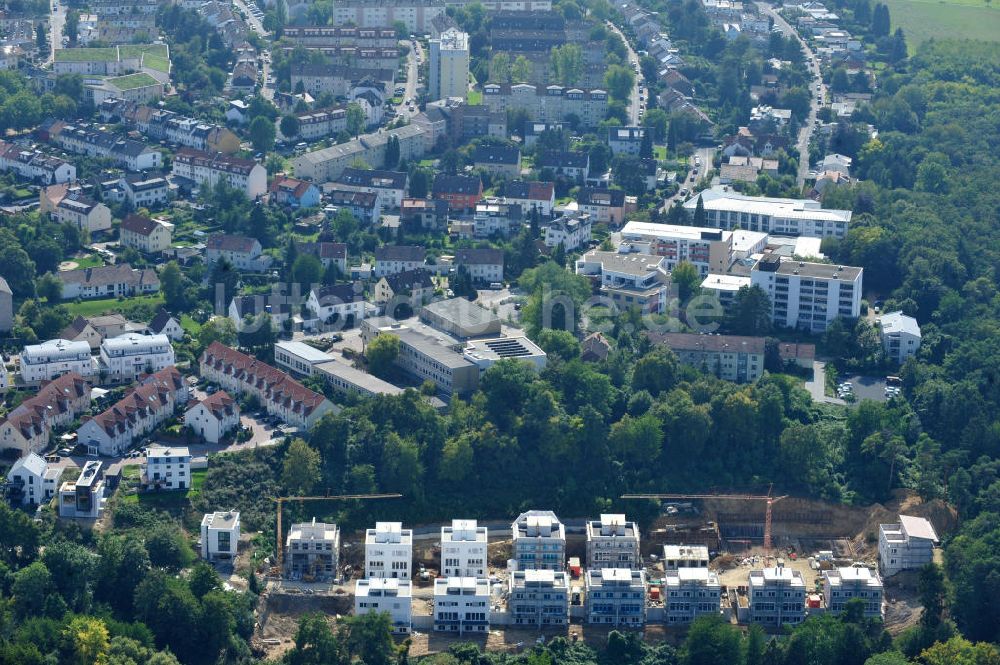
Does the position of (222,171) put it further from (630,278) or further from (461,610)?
(461,610)

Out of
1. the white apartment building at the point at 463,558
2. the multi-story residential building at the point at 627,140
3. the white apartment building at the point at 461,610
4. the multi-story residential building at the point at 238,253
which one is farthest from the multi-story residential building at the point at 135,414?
the multi-story residential building at the point at 627,140

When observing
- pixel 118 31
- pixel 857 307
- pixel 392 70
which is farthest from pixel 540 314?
pixel 118 31

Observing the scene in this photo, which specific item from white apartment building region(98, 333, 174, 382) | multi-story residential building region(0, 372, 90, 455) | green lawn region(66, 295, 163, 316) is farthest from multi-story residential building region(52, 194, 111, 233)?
multi-story residential building region(0, 372, 90, 455)

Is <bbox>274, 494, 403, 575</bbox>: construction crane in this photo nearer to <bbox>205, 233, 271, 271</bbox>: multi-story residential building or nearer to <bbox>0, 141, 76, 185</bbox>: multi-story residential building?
<bbox>205, 233, 271, 271</bbox>: multi-story residential building

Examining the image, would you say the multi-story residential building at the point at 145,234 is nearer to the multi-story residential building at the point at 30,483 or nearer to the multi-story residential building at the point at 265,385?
the multi-story residential building at the point at 265,385

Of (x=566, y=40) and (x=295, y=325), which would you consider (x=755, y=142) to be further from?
(x=295, y=325)

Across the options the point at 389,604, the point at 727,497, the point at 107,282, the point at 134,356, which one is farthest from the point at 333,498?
the point at 107,282
